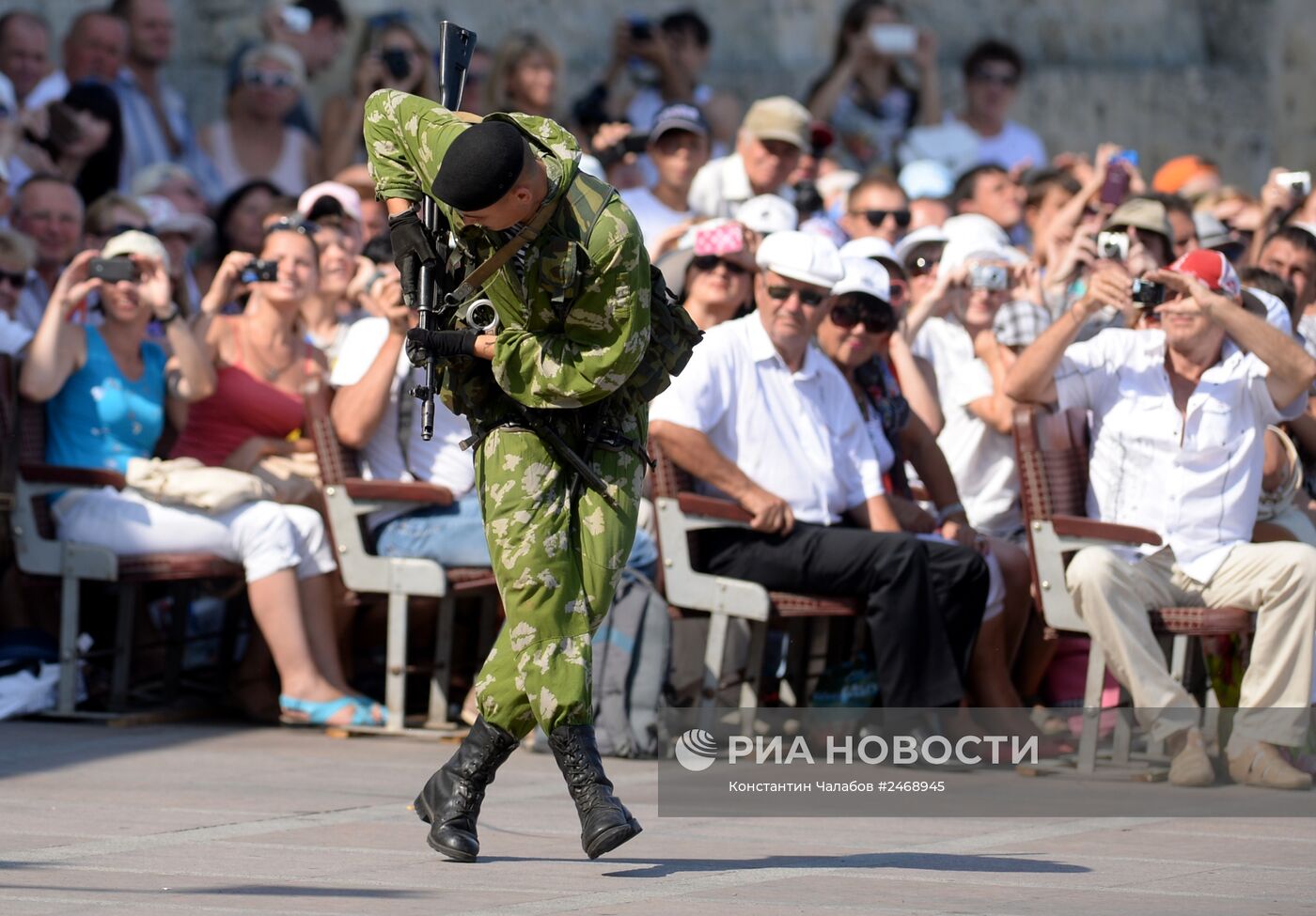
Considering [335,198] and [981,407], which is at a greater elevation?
[335,198]

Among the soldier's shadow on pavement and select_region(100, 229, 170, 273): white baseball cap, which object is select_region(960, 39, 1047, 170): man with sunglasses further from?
the soldier's shadow on pavement

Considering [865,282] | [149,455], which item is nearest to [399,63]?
[149,455]

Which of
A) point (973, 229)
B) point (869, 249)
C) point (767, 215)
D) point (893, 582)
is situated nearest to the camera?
point (893, 582)

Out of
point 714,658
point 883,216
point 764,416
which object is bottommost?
point 714,658

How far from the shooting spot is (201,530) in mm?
8117

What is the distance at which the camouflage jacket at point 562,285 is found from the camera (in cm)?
542

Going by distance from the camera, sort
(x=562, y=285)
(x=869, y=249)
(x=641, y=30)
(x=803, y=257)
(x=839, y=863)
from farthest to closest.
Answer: (x=641, y=30) < (x=869, y=249) < (x=803, y=257) < (x=839, y=863) < (x=562, y=285)

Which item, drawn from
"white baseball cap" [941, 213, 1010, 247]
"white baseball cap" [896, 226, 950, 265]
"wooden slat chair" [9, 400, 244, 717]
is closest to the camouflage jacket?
"wooden slat chair" [9, 400, 244, 717]

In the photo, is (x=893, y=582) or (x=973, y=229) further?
(x=973, y=229)

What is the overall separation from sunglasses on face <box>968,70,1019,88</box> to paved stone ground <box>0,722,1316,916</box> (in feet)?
22.2

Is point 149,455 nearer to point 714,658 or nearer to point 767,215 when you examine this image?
point 714,658

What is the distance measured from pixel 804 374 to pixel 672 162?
8.47 ft

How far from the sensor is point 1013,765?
7.92m

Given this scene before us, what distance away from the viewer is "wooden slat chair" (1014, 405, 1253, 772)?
7648 mm
